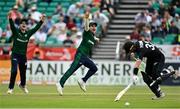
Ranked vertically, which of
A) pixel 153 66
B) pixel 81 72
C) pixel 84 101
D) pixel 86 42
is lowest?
pixel 81 72

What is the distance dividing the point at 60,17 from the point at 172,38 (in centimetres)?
654

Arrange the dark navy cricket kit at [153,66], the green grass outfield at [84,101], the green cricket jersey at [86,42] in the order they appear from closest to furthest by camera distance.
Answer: the green grass outfield at [84,101] → the dark navy cricket kit at [153,66] → the green cricket jersey at [86,42]

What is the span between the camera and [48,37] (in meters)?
37.6

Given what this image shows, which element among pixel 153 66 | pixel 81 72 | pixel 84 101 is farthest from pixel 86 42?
pixel 81 72

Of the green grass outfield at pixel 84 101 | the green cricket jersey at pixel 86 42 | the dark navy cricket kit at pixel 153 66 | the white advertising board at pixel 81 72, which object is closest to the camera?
the green grass outfield at pixel 84 101

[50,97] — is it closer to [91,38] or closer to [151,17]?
[91,38]

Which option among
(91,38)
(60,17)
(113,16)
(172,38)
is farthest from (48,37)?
(91,38)

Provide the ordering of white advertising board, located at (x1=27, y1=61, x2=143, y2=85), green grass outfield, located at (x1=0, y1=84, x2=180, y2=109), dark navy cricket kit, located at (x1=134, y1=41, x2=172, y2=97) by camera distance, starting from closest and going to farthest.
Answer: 1. green grass outfield, located at (x1=0, y1=84, x2=180, y2=109)
2. dark navy cricket kit, located at (x1=134, y1=41, x2=172, y2=97)
3. white advertising board, located at (x1=27, y1=61, x2=143, y2=85)

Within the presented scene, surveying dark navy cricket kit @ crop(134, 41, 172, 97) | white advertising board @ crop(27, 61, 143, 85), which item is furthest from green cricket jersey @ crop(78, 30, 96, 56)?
white advertising board @ crop(27, 61, 143, 85)

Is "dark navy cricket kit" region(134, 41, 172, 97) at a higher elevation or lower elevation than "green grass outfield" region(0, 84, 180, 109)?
higher

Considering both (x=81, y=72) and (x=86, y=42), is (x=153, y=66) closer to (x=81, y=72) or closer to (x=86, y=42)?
(x=86, y=42)

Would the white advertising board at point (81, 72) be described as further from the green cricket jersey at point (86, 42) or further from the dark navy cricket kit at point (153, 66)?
the dark navy cricket kit at point (153, 66)

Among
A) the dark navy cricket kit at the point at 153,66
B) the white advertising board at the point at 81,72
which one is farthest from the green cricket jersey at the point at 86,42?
the white advertising board at the point at 81,72

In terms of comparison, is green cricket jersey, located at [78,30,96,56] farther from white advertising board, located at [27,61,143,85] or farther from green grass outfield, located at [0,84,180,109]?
white advertising board, located at [27,61,143,85]
